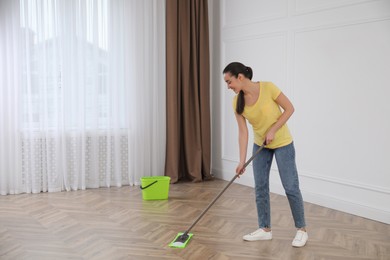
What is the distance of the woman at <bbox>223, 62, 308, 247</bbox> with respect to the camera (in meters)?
2.95

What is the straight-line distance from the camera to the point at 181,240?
3.11 metres

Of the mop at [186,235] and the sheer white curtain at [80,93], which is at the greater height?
the sheer white curtain at [80,93]

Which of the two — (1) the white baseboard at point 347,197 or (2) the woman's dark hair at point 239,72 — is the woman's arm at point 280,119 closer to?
(2) the woman's dark hair at point 239,72

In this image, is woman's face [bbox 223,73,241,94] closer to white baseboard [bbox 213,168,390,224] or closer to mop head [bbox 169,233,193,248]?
mop head [bbox 169,233,193,248]

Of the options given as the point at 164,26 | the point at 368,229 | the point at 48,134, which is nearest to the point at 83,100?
the point at 48,134

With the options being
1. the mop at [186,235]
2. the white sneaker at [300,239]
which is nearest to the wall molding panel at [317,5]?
the mop at [186,235]

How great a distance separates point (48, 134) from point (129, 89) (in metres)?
0.98

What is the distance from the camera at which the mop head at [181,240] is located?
3.05 metres

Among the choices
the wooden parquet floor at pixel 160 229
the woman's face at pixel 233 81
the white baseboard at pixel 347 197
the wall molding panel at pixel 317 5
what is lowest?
the wooden parquet floor at pixel 160 229

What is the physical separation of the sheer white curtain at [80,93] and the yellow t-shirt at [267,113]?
2.27m

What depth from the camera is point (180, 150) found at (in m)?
5.38

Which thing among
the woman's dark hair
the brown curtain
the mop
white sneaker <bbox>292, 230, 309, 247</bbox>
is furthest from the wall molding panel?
white sneaker <bbox>292, 230, 309, 247</bbox>

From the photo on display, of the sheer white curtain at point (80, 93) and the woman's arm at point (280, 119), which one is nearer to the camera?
the woman's arm at point (280, 119)

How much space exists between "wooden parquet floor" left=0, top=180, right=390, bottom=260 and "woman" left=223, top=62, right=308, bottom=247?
0.32 m
